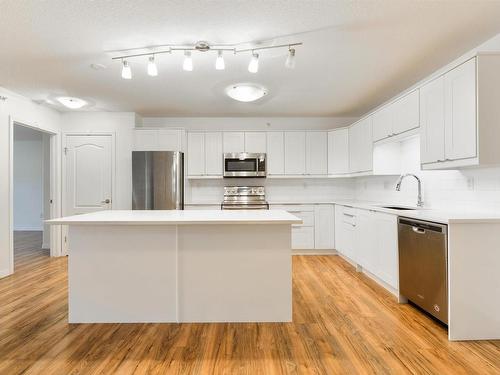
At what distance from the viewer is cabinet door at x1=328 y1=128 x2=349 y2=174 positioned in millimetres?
5301

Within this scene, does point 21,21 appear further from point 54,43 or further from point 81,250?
point 81,250

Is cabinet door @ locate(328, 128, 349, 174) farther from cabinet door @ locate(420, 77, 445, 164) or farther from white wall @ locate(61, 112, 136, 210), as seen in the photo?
white wall @ locate(61, 112, 136, 210)

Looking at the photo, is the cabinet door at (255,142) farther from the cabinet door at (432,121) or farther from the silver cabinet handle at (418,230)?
the silver cabinet handle at (418,230)

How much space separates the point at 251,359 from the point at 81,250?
5.41 feet

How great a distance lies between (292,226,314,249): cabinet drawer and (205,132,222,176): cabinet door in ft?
5.46

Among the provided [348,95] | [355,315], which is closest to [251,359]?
[355,315]

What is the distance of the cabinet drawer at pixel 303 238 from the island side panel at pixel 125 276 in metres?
2.95

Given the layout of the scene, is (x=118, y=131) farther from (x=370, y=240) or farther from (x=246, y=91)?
(x=370, y=240)

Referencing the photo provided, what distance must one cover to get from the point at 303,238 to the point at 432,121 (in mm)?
2827

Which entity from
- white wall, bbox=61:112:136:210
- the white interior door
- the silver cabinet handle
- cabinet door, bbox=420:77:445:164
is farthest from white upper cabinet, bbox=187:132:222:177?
the silver cabinet handle

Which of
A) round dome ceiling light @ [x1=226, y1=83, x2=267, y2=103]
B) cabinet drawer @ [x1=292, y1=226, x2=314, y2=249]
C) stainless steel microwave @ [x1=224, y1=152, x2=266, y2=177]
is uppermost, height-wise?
round dome ceiling light @ [x1=226, y1=83, x2=267, y2=103]

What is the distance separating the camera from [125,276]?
263 cm

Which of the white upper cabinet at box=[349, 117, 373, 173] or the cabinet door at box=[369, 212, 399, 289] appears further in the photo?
the white upper cabinet at box=[349, 117, 373, 173]

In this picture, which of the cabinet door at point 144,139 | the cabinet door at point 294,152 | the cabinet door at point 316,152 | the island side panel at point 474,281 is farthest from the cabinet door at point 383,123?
the cabinet door at point 144,139
